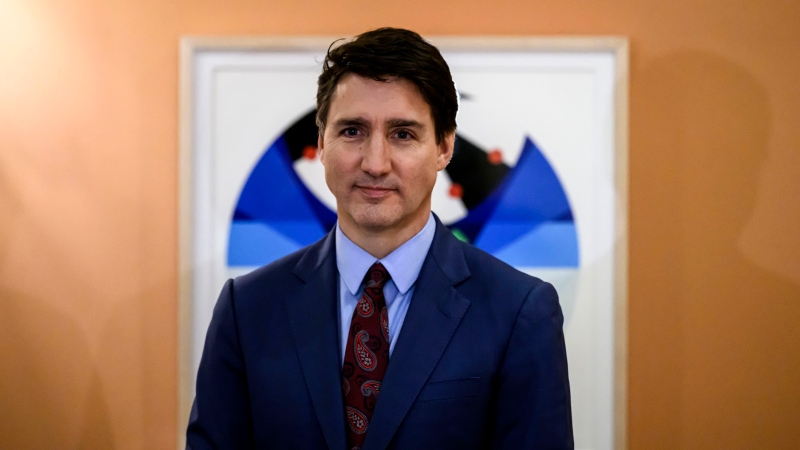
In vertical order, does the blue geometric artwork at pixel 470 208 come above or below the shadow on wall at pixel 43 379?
above

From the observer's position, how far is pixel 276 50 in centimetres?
196

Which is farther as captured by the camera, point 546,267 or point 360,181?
point 546,267

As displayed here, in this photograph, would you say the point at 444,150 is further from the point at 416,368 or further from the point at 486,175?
the point at 486,175

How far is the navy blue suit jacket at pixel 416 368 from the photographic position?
3.99 feet

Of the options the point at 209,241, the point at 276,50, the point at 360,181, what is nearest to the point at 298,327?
the point at 360,181

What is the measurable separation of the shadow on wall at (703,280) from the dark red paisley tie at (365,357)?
947mm

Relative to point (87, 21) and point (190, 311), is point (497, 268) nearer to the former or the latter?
point (190, 311)

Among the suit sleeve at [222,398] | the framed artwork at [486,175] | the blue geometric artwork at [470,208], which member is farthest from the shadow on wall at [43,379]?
the suit sleeve at [222,398]

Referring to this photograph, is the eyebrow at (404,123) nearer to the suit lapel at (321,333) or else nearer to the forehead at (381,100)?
the forehead at (381,100)

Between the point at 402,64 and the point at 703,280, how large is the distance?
1154 millimetres

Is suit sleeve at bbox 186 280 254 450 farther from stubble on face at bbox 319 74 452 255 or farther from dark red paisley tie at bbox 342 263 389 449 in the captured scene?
stubble on face at bbox 319 74 452 255

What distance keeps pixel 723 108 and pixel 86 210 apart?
1.80 metres

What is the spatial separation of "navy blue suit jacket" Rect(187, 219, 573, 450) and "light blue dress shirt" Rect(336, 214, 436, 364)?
0.02m

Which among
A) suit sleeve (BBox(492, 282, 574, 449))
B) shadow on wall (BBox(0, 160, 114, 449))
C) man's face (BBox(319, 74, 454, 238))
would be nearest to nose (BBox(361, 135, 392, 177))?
man's face (BBox(319, 74, 454, 238))
